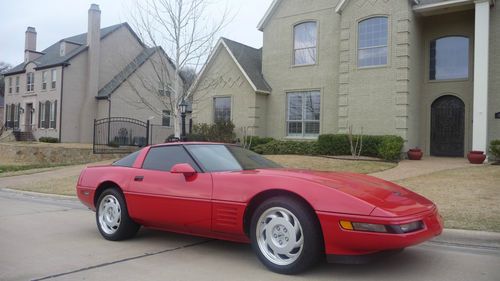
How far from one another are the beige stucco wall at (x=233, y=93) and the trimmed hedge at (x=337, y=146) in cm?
175

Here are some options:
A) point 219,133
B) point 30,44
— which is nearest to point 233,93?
point 219,133

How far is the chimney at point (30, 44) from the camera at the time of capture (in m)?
36.7

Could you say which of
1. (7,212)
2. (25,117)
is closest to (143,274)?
(7,212)

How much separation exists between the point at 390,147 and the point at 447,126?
408cm

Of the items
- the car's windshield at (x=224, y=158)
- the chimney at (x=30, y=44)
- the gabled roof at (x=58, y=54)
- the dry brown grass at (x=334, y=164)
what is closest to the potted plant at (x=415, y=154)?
the dry brown grass at (x=334, y=164)

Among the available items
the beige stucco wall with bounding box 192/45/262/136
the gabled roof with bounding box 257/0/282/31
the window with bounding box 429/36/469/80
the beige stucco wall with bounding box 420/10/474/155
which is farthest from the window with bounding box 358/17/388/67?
the beige stucco wall with bounding box 192/45/262/136

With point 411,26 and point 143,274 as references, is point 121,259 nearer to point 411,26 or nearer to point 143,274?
point 143,274

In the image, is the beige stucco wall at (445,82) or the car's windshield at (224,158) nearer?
the car's windshield at (224,158)

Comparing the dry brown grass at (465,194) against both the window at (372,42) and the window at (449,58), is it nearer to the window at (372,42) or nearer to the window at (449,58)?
the window at (449,58)

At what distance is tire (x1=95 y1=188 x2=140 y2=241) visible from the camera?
608 centimetres

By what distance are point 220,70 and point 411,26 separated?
30.4 ft

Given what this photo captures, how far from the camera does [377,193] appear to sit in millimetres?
4527

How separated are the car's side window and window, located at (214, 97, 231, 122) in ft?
52.5

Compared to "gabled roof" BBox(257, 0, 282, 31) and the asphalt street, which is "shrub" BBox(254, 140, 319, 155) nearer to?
"gabled roof" BBox(257, 0, 282, 31)
